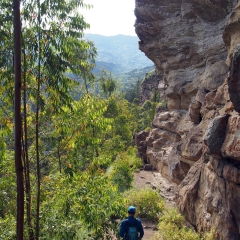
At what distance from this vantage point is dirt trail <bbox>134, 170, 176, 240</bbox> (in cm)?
1227

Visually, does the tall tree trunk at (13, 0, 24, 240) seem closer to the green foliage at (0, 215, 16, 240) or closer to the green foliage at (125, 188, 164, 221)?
the green foliage at (0, 215, 16, 240)

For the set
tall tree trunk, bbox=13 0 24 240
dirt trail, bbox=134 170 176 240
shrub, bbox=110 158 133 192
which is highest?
tall tree trunk, bbox=13 0 24 240

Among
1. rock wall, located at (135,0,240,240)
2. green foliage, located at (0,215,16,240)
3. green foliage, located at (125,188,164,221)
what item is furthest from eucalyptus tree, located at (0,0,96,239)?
green foliage, located at (125,188,164,221)

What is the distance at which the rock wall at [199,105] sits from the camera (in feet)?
28.8

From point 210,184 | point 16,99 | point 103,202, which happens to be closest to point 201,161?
point 210,184

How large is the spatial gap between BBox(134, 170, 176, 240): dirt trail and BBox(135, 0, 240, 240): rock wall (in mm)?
776

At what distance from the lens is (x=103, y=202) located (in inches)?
229

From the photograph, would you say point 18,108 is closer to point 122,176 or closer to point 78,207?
point 78,207

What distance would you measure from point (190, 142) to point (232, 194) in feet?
16.0

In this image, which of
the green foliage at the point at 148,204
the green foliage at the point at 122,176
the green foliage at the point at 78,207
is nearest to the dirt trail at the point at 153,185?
the green foliage at the point at 148,204

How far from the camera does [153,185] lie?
63.4 ft

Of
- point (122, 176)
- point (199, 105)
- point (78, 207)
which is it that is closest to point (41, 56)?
point (78, 207)

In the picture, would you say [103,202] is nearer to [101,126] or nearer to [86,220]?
[86,220]

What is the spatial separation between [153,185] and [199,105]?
284 inches
